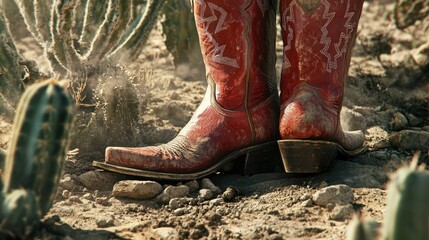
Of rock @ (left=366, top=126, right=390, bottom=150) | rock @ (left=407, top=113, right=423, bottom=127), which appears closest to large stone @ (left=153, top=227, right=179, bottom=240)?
rock @ (left=366, top=126, right=390, bottom=150)

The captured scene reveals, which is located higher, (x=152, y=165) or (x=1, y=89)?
(x=1, y=89)

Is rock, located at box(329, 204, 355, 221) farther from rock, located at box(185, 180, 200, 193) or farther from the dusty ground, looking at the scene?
rock, located at box(185, 180, 200, 193)

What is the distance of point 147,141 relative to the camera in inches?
140

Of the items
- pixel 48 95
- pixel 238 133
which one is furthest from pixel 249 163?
pixel 48 95

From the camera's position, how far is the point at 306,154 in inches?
114

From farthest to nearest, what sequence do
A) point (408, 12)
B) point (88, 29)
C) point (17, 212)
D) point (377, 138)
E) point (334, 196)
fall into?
1. point (408, 12)
2. point (88, 29)
3. point (377, 138)
4. point (334, 196)
5. point (17, 212)

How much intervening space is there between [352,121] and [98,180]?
4.48ft

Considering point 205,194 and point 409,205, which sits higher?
point 409,205

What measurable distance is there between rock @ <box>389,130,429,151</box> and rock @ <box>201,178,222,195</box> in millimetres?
889

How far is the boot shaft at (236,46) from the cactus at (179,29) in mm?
1468

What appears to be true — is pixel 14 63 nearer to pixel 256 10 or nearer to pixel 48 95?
pixel 256 10

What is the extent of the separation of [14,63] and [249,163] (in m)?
1.10

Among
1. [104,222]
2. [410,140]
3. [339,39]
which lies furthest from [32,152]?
[410,140]

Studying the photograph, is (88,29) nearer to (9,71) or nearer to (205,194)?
(9,71)
